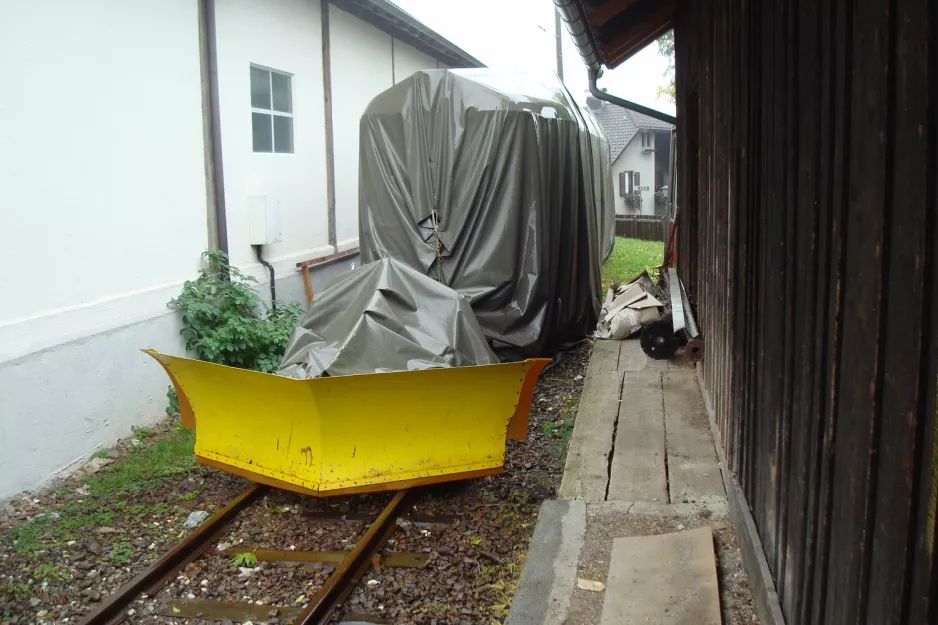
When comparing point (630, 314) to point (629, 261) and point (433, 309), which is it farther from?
point (629, 261)

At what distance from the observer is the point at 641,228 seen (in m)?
25.8

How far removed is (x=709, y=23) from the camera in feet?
17.6

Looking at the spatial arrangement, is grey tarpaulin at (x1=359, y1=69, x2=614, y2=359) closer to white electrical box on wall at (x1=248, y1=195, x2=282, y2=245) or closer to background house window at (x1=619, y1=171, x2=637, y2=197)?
white electrical box on wall at (x1=248, y1=195, x2=282, y2=245)

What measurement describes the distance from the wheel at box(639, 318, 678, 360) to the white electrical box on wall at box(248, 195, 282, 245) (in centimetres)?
401

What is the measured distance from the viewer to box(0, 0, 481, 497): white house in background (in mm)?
5176

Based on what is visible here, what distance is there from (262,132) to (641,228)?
18.7m

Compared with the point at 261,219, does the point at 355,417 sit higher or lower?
lower

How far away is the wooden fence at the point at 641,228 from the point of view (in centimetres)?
2481

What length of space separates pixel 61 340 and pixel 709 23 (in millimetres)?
4934

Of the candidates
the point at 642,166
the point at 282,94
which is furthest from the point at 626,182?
the point at 282,94

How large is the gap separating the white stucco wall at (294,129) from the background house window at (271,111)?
10 centimetres

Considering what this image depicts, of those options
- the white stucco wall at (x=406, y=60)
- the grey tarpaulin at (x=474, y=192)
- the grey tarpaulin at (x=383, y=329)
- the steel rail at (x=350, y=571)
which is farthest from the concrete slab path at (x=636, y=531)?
the white stucco wall at (x=406, y=60)

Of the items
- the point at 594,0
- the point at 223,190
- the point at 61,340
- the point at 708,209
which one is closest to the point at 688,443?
the point at 708,209

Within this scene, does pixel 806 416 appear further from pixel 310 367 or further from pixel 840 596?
pixel 310 367
